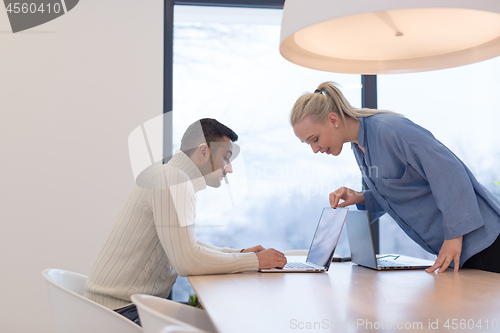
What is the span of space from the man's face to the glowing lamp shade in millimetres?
600

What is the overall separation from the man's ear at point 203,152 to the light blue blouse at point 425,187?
567 mm

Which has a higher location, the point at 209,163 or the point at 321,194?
the point at 209,163

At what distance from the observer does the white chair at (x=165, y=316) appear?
0.76 meters

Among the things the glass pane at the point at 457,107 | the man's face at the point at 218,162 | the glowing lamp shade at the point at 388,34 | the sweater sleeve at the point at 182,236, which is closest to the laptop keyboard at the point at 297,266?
the sweater sleeve at the point at 182,236

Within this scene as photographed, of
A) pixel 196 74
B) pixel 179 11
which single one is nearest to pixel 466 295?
pixel 196 74

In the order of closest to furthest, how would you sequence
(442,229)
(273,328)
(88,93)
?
(273,328)
(442,229)
(88,93)

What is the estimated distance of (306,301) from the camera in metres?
0.91

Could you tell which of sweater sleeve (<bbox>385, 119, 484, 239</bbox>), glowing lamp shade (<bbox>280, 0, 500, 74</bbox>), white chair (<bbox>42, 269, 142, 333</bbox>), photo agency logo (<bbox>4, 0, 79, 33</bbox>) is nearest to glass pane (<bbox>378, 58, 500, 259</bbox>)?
sweater sleeve (<bbox>385, 119, 484, 239</bbox>)

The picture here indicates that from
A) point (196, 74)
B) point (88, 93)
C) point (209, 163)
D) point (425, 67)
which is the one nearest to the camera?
point (425, 67)

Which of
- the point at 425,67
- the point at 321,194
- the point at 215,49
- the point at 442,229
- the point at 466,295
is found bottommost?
the point at 321,194

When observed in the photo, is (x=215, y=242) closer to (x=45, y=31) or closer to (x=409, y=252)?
(x=409, y=252)

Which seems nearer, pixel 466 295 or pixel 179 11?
pixel 466 295

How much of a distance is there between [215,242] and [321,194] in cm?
77

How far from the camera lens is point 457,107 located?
2.96 metres
